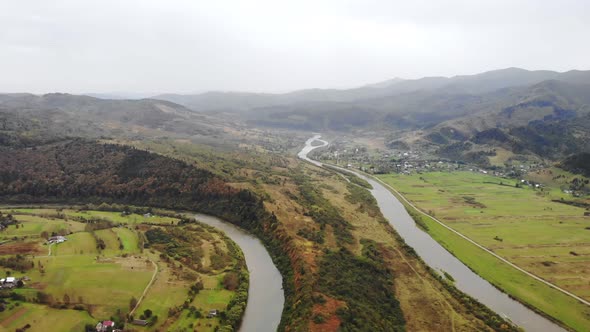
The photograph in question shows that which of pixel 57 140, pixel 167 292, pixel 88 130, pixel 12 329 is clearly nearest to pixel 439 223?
pixel 167 292

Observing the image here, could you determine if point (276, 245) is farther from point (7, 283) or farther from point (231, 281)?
point (7, 283)

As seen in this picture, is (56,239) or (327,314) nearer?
(327,314)

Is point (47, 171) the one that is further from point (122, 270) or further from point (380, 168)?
point (380, 168)

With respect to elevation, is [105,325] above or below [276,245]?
below

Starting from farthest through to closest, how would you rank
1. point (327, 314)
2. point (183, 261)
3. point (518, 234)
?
point (518, 234)
point (183, 261)
point (327, 314)

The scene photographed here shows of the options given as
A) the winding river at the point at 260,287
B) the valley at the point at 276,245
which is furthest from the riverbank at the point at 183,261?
the valley at the point at 276,245

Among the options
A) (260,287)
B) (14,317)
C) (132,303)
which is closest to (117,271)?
(132,303)

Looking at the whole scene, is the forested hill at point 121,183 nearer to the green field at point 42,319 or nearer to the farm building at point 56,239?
the farm building at point 56,239
